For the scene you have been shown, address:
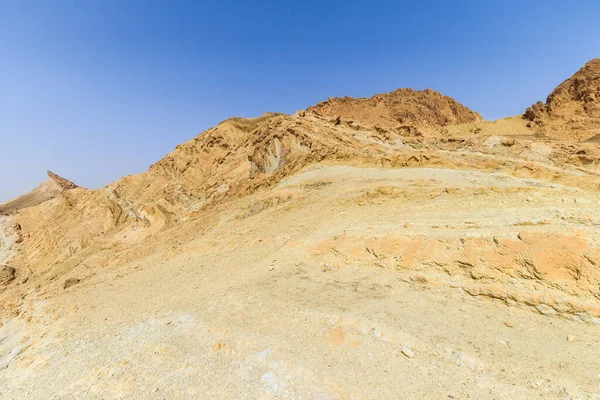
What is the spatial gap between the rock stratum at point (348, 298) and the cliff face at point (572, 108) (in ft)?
62.3

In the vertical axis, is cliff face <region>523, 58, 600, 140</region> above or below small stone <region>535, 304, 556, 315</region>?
above

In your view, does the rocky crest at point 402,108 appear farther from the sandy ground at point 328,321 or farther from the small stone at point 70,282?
the small stone at point 70,282

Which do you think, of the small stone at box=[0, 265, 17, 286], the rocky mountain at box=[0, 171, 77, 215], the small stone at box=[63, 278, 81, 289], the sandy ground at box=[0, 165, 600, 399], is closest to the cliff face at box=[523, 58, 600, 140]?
the sandy ground at box=[0, 165, 600, 399]

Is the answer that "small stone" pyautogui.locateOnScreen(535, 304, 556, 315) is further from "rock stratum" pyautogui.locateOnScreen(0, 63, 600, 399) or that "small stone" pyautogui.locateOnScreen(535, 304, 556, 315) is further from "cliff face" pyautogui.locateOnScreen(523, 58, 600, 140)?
"cliff face" pyautogui.locateOnScreen(523, 58, 600, 140)

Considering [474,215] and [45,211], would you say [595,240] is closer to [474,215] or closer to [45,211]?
[474,215]

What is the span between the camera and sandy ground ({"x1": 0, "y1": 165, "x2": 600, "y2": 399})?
14.0 feet

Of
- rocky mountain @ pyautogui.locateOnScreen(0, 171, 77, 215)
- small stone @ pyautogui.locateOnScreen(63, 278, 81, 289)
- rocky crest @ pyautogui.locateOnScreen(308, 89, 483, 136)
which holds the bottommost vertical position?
small stone @ pyautogui.locateOnScreen(63, 278, 81, 289)

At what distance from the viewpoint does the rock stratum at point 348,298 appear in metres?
4.41

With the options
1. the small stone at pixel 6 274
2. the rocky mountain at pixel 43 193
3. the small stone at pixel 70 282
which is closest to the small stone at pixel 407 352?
the small stone at pixel 70 282

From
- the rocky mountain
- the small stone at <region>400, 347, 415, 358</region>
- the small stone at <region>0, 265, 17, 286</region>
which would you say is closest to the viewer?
the small stone at <region>400, 347, 415, 358</region>

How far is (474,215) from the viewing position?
757 centimetres

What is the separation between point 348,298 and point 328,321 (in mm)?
843

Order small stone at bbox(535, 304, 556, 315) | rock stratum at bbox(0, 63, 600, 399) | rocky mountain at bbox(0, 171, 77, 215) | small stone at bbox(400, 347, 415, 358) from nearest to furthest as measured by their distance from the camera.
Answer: rock stratum at bbox(0, 63, 600, 399) < small stone at bbox(400, 347, 415, 358) < small stone at bbox(535, 304, 556, 315) < rocky mountain at bbox(0, 171, 77, 215)

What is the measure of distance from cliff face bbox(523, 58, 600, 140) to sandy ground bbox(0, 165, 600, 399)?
86.7 ft
